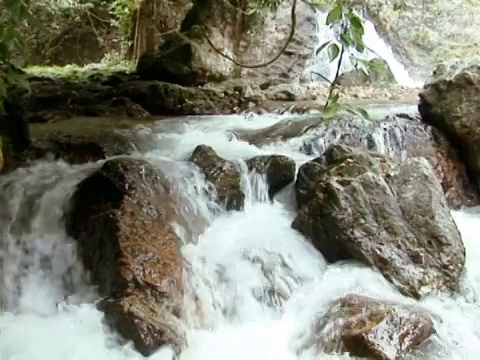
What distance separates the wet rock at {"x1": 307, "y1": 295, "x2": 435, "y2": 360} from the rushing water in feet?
0.27

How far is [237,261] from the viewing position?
14.0ft

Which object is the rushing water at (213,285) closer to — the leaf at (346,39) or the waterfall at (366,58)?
the leaf at (346,39)

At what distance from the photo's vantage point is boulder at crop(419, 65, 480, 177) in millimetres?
6289

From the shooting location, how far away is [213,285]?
4.09 metres

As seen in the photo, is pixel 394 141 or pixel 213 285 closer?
pixel 213 285

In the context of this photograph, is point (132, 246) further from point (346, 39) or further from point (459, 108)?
point (459, 108)

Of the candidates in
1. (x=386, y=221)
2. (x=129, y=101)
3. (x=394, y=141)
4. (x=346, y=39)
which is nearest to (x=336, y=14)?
(x=346, y=39)

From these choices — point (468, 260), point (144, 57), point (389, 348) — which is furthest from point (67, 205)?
point (144, 57)

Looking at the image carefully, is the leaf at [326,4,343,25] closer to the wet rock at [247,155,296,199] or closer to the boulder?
the wet rock at [247,155,296,199]

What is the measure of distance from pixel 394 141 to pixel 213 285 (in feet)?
9.76

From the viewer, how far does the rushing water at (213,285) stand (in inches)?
139

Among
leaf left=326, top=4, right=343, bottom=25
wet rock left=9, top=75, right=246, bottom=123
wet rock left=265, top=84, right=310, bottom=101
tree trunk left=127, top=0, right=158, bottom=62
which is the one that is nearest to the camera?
leaf left=326, top=4, right=343, bottom=25

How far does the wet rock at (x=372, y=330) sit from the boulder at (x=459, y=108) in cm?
303

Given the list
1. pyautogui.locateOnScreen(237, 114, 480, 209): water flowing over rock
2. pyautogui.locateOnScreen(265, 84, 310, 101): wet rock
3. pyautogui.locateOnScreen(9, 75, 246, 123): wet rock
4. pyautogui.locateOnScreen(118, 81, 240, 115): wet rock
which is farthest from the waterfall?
pyautogui.locateOnScreen(237, 114, 480, 209): water flowing over rock
